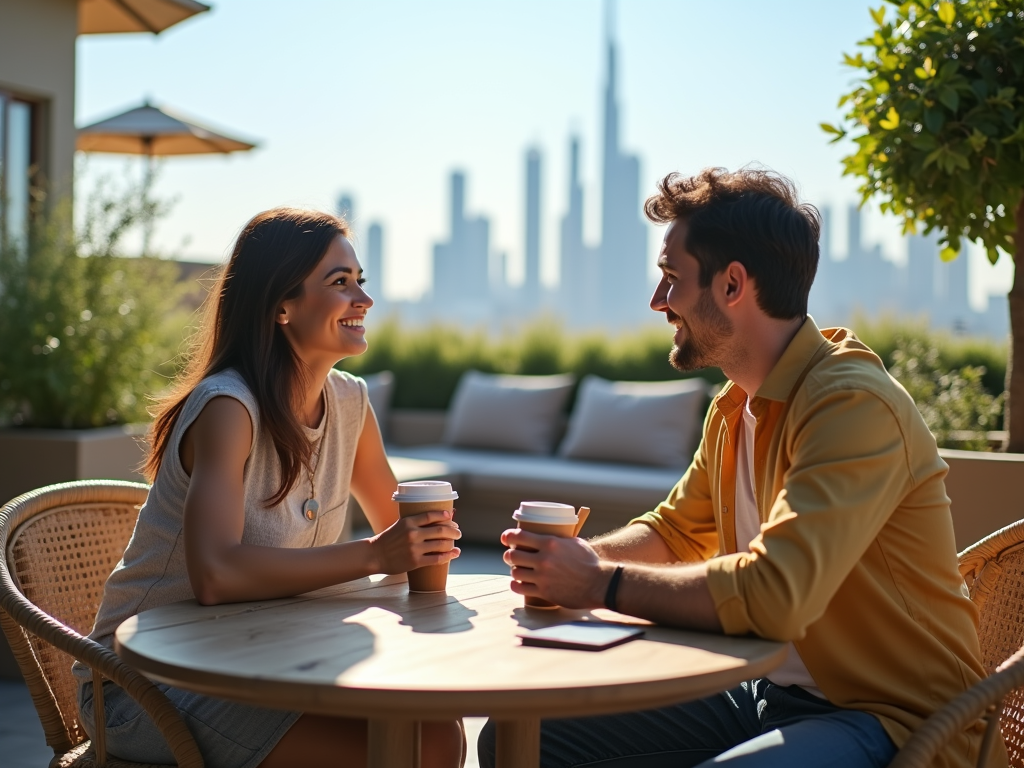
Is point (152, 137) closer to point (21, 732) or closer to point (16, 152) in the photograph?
point (16, 152)

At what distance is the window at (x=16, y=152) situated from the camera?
6648 mm

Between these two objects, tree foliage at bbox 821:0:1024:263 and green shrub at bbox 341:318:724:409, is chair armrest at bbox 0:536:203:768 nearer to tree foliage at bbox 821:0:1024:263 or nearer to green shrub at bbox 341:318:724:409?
tree foliage at bbox 821:0:1024:263

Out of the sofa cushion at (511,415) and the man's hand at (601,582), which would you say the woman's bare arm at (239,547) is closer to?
the man's hand at (601,582)

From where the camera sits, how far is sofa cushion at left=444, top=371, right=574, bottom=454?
673cm

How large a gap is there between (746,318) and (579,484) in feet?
13.0

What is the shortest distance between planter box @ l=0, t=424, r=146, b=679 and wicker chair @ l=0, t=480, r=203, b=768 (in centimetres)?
167

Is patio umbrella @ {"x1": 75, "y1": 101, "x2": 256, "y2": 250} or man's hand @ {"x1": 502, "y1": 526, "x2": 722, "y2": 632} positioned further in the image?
patio umbrella @ {"x1": 75, "y1": 101, "x2": 256, "y2": 250}

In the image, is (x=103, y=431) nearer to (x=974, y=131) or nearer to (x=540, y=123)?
(x=974, y=131)

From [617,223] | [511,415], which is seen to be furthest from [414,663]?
[617,223]

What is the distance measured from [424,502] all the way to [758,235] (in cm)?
72

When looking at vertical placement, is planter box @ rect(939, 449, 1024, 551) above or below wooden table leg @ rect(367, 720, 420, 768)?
above

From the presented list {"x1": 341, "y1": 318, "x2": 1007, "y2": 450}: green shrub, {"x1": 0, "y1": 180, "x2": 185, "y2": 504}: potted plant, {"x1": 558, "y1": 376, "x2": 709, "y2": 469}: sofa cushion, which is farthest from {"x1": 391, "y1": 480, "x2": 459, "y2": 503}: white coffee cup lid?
{"x1": 341, "y1": 318, "x2": 1007, "y2": 450}: green shrub

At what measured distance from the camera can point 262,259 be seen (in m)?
2.03

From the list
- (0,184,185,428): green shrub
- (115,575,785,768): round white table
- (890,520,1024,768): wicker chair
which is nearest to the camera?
(115,575,785,768): round white table
